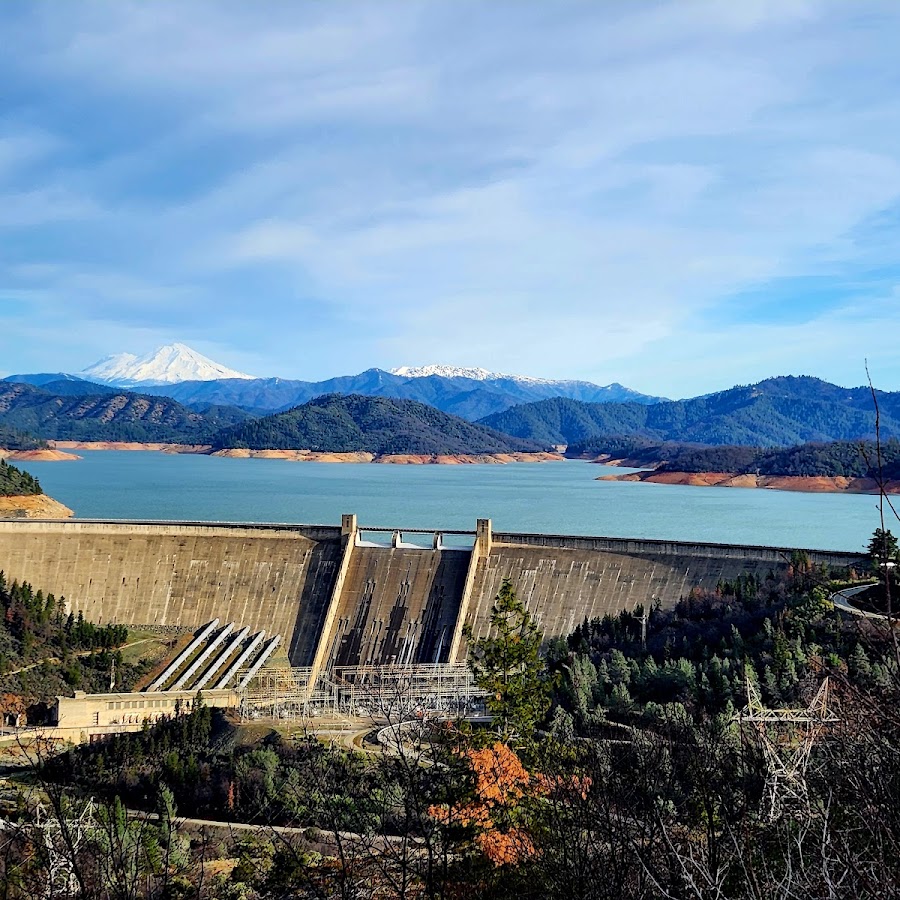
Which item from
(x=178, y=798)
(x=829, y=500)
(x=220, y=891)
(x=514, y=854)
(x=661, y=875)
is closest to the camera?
(x=661, y=875)

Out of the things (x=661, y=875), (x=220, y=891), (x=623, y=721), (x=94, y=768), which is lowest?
(x=94, y=768)

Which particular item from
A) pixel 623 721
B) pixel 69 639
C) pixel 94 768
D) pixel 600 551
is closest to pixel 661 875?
pixel 623 721

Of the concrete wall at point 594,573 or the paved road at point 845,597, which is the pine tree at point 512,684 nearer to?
the paved road at point 845,597

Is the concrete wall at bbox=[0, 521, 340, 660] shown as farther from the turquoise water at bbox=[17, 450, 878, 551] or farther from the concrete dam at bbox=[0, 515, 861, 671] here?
the turquoise water at bbox=[17, 450, 878, 551]

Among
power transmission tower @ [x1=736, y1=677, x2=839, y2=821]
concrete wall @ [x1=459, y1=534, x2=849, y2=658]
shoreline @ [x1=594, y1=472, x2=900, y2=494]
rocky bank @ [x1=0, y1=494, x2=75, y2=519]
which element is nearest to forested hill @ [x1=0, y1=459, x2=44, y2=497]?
rocky bank @ [x1=0, y1=494, x2=75, y2=519]

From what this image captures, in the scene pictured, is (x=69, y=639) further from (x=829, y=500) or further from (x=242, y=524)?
(x=829, y=500)

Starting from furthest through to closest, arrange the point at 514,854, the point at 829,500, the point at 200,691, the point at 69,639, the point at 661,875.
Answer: the point at 829,500 < the point at 69,639 < the point at 200,691 < the point at 514,854 < the point at 661,875
